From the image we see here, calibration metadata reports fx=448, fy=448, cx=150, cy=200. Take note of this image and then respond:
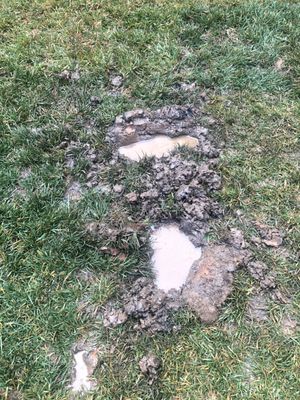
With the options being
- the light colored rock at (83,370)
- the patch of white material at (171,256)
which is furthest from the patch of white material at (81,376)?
the patch of white material at (171,256)

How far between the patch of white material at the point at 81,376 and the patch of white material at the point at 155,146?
1321 millimetres

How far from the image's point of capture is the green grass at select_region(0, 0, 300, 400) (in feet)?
7.56

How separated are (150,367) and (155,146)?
1.49 meters

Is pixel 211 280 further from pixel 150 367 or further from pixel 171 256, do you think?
pixel 150 367

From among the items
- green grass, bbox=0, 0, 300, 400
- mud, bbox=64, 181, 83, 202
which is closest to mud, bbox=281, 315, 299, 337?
green grass, bbox=0, 0, 300, 400

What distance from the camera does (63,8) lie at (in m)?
3.81

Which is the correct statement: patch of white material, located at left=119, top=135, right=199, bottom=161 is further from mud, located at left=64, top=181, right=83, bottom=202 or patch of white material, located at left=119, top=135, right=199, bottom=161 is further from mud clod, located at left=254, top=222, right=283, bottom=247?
mud clod, located at left=254, top=222, right=283, bottom=247

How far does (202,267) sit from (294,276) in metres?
0.53

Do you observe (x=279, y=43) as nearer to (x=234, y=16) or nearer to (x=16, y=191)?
(x=234, y=16)

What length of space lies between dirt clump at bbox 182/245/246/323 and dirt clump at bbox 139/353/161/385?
1.14 ft

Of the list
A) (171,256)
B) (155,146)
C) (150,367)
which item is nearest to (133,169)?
(155,146)

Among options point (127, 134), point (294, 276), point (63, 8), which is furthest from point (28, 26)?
point (294, 276)

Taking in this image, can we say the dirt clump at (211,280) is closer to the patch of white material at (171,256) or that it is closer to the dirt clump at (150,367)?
the patch of white material at (171,256)

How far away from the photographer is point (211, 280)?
8.30 feet
